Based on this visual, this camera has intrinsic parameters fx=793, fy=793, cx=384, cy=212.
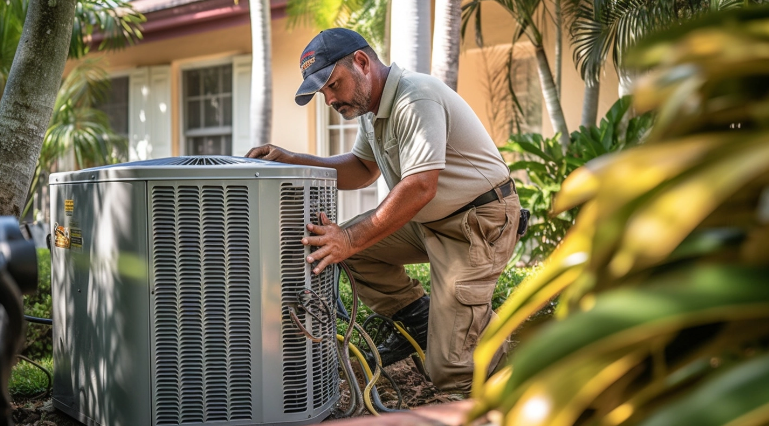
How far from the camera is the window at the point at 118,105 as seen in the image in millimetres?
12738

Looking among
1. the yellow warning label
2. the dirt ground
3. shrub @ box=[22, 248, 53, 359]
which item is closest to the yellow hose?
the dirt ground

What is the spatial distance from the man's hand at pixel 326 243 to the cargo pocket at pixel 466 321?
27.4 inches

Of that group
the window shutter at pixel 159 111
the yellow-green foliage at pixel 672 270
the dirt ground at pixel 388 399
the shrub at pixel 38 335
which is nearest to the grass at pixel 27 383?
the dirt ground at pixel 388 399

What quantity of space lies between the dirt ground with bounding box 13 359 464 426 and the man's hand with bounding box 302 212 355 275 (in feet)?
2.40

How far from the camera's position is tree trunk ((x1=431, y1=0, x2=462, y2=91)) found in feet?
19.5

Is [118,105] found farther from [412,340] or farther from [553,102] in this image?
[412,340]

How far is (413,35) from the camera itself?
217 inches

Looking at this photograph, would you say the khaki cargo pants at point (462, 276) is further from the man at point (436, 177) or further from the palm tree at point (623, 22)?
the palm tree at point (623, 22)

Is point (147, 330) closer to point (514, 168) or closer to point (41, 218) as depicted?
point (514, 168)

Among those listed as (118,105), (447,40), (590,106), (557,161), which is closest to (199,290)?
(447,40)

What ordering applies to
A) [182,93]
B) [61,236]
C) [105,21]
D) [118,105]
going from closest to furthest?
[61,236]
[105,21]
[182,93]
[118,105]

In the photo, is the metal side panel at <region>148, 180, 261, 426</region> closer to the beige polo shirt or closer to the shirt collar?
the beige polo shirt

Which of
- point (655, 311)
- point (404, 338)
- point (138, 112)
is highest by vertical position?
point (138, 112)

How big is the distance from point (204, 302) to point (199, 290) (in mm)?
44
